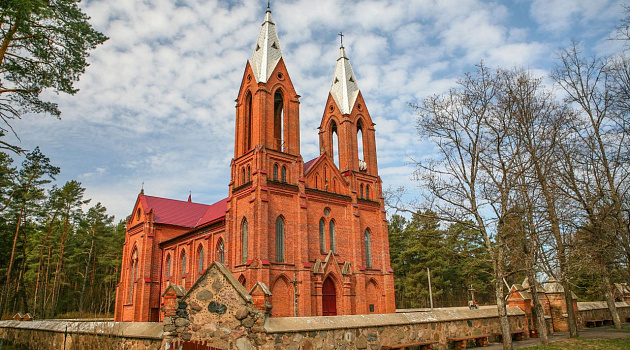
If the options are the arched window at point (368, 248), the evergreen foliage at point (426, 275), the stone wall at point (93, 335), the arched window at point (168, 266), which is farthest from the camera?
the evergreen foliage at point (426, 275)

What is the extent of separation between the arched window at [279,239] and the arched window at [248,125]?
17.9 feet

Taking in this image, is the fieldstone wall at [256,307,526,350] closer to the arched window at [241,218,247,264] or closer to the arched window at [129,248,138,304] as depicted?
the arched window at [241,218,247,264]

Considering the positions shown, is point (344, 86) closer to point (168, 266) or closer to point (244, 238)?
point (244, 238)

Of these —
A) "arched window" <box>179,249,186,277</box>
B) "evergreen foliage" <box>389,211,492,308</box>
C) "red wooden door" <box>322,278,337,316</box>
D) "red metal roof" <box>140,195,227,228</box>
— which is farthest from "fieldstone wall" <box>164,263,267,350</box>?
"evergreen foliage" <box>389,211,492,308</box>

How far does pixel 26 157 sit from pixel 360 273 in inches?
754

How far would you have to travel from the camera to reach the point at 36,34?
12.2m

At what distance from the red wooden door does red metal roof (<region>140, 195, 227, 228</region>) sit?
1397cm

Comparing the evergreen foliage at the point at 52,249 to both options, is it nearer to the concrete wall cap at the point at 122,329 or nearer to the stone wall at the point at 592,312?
the concrete wall cap at the point at 122,329

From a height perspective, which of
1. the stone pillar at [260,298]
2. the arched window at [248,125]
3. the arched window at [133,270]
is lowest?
the stone pillar at [260,298]

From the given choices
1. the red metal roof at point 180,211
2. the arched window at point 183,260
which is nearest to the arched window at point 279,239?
the red metal roof at point 180,211

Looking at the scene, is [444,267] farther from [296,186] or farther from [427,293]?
[296,186]

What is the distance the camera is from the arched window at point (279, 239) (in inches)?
939

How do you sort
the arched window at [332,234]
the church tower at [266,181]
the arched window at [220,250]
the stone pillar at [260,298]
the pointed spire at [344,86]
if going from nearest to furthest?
1. the stone pillar at [260,298]
2. the church tower at [266,181]
3. the arched window at [332,234]
4. the arched window at [220,250]
5. the pointed spire at [344,86]

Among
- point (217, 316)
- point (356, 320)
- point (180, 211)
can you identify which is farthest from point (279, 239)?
point (180, 211)
